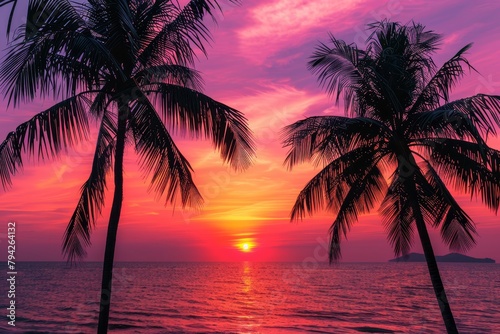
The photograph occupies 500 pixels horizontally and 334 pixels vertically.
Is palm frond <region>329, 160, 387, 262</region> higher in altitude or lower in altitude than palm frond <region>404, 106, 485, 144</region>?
lower

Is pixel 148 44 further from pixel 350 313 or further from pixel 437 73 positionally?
pixel 350 313

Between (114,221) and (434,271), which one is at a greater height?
(114,221)

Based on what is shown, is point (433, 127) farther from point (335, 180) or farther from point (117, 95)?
point (117, 95)

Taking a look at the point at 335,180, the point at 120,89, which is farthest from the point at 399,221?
the point at 120,89

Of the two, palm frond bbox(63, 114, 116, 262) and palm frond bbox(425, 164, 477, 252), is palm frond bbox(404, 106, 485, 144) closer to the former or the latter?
palm frond bbox(425, 164, 477, 252)

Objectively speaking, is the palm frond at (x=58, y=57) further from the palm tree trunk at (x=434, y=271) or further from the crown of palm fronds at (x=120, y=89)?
the palm tree trunk at (x=434, y=271)

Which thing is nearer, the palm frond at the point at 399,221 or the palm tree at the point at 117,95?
the palm tree at the point at 117,95

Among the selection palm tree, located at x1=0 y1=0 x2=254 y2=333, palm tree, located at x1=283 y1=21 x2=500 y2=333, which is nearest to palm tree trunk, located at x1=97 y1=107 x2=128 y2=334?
palm tree, located at x1=0 y1=0 x2=254 y2=333

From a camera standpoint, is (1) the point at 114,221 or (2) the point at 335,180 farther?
(2) the point at 335,180

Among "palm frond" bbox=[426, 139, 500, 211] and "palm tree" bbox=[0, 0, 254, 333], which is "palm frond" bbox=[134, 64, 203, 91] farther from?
"palm frond" bbox=[426, 139, 500, 211]

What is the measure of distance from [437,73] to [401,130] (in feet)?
5.94

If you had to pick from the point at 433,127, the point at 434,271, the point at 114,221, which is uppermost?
the point at 433,127

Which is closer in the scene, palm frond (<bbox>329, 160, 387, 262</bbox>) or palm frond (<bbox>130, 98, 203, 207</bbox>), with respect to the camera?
palm frond (<bbox>130, 98, 203, 207</bbox>)

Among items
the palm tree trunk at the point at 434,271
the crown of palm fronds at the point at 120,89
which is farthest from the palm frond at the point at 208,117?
the palm tree trunk at the point at 434,271
